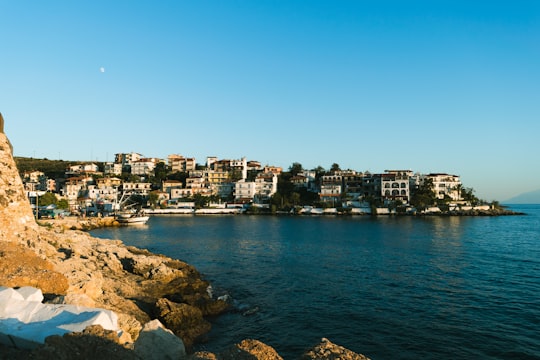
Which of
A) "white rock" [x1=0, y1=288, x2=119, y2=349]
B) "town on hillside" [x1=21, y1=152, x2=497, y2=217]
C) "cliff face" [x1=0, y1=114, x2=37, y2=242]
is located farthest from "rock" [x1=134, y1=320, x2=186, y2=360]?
"town on hillside" [x1=21, y1=152, x2=497, y2=217]

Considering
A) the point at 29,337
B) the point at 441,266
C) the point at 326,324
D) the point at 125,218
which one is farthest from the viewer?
the point at 125,218

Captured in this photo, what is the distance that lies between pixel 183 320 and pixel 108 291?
367cm

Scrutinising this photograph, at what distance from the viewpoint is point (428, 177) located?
10738 cm

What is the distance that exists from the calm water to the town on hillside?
63790mm

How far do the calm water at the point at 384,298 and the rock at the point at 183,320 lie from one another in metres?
0.62

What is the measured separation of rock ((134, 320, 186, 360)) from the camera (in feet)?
24.5

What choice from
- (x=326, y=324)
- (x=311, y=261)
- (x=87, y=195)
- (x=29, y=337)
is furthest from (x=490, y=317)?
(x=87, y=195)

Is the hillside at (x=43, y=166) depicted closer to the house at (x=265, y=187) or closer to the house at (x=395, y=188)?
the house at (x=265, y=187)

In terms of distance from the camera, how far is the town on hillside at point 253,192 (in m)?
97.1

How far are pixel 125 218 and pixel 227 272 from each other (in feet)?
183

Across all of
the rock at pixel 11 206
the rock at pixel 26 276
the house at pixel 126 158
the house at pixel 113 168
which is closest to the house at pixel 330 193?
the house at pixel 126 158

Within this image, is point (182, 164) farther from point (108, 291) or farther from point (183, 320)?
point (183, 320)

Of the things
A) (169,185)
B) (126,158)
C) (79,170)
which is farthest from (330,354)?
(126,158)

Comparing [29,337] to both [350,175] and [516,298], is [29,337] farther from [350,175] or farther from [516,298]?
[350,175]
